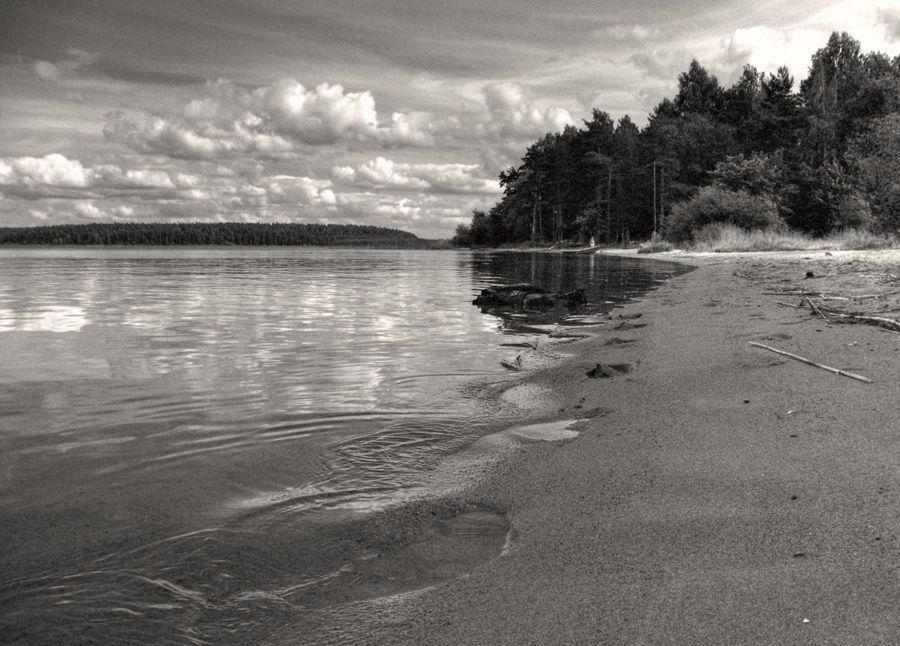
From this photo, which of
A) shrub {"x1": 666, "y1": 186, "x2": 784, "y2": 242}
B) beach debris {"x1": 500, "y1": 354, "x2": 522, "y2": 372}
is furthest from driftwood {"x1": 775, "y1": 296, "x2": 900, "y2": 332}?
shrub {"x1": 666, "y1": 186, "x2": 784, "y2": 242}

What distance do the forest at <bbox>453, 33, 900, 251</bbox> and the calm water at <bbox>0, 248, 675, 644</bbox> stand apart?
30802 millimetres

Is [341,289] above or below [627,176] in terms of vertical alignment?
below

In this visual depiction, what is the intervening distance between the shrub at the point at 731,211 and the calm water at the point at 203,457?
129 feet

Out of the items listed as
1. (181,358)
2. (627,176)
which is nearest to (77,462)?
(181,358)

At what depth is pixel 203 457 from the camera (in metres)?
5.13

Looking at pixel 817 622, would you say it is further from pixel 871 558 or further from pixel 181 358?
pixel 181 358

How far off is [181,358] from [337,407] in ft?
12.9

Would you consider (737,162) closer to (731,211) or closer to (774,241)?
(731,211)

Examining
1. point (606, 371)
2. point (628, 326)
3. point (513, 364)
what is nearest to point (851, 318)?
point (628, 326)

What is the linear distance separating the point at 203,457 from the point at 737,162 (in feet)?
191

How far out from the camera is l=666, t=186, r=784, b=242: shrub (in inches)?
1802

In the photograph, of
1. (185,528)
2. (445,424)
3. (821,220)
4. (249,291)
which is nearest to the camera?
(185,528)

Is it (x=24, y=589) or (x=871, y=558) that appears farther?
(x=24, y=589)

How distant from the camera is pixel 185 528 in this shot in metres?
3.80
